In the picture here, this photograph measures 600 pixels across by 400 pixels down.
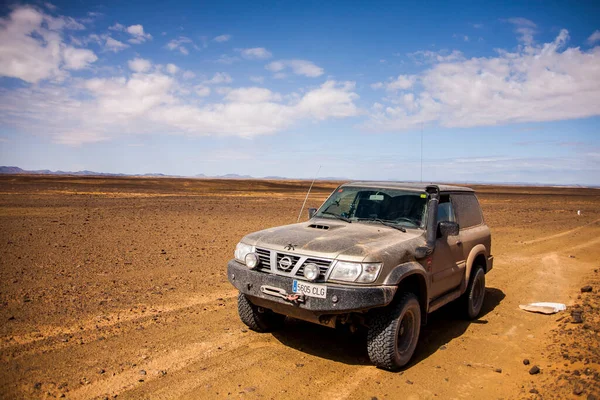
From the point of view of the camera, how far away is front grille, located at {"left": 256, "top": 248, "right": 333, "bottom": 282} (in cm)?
436

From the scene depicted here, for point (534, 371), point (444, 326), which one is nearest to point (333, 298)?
point (534, 371)

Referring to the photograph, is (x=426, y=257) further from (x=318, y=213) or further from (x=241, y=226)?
(x=241, y=226)

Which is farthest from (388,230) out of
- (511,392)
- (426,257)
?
(511,392)

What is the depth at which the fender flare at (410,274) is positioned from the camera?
440 centimetres

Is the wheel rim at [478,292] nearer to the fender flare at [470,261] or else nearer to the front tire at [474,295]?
the front tire at [474,295]

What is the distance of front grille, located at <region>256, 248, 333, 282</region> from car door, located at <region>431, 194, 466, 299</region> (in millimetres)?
1666

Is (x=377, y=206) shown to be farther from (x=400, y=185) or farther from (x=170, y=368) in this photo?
(x=170, y=368)

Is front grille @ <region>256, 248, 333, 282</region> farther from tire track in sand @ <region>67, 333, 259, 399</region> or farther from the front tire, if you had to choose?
the front tire

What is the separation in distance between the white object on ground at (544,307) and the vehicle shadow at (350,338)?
0.94 meters

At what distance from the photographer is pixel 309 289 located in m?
4.31

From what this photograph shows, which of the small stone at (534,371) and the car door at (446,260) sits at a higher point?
the car door at (446,260)

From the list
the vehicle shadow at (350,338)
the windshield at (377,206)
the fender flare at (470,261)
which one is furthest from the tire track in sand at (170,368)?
the fender flare at (470,261)

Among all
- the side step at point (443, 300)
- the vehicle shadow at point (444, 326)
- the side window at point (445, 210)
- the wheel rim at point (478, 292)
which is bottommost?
the vehicle shadow at point (444, 326)

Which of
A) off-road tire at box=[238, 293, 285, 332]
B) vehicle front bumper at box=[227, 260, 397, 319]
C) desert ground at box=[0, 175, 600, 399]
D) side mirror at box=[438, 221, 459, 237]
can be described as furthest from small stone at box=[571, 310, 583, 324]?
off-road tire at box=[238, 293, 285, 332]
